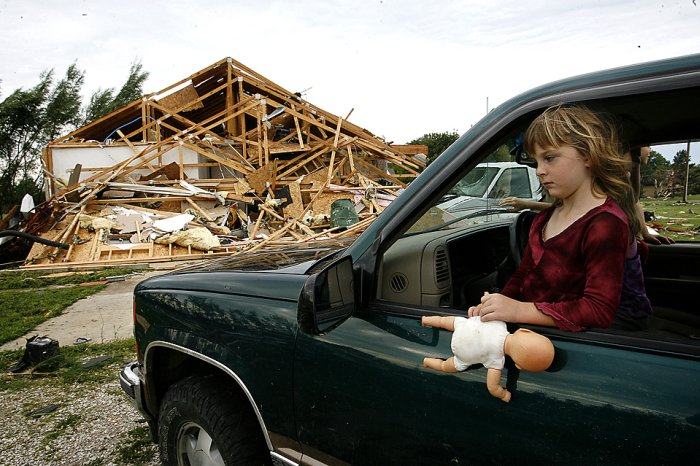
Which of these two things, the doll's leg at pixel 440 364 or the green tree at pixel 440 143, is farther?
the green tree at pixel 440 143

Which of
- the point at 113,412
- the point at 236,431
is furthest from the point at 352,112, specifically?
the point at 236,431

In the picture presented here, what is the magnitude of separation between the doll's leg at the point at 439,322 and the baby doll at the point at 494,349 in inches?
1.0

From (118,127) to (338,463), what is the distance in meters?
19.9

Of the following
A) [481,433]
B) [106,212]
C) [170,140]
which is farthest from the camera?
[170,140]

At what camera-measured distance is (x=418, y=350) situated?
1.50 metres

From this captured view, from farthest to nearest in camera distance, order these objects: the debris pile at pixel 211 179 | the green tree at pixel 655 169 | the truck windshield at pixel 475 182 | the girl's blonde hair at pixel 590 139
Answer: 1. the debris pile at pixel 211 179
2. the green tree at pixel 655 169
3. the truck windshield at pixel 475 182
4. the girl's blonde hair at pixel 590 139

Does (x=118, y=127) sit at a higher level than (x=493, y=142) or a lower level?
higher

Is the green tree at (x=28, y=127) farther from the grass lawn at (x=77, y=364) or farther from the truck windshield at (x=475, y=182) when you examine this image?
the truck windshield at (x=475, y=182)

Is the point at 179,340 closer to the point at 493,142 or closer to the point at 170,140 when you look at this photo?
the point at 493,142

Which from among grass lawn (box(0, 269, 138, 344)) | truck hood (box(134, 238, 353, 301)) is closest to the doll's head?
truck hood (box(134, 238, 353, 301))

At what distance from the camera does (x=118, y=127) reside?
61.8 feet

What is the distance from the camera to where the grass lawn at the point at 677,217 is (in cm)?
220

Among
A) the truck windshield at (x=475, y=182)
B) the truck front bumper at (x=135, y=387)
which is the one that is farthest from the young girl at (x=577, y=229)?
the truck front bumper at (x=135, y=387)

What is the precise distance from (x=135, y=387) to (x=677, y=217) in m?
3.01
